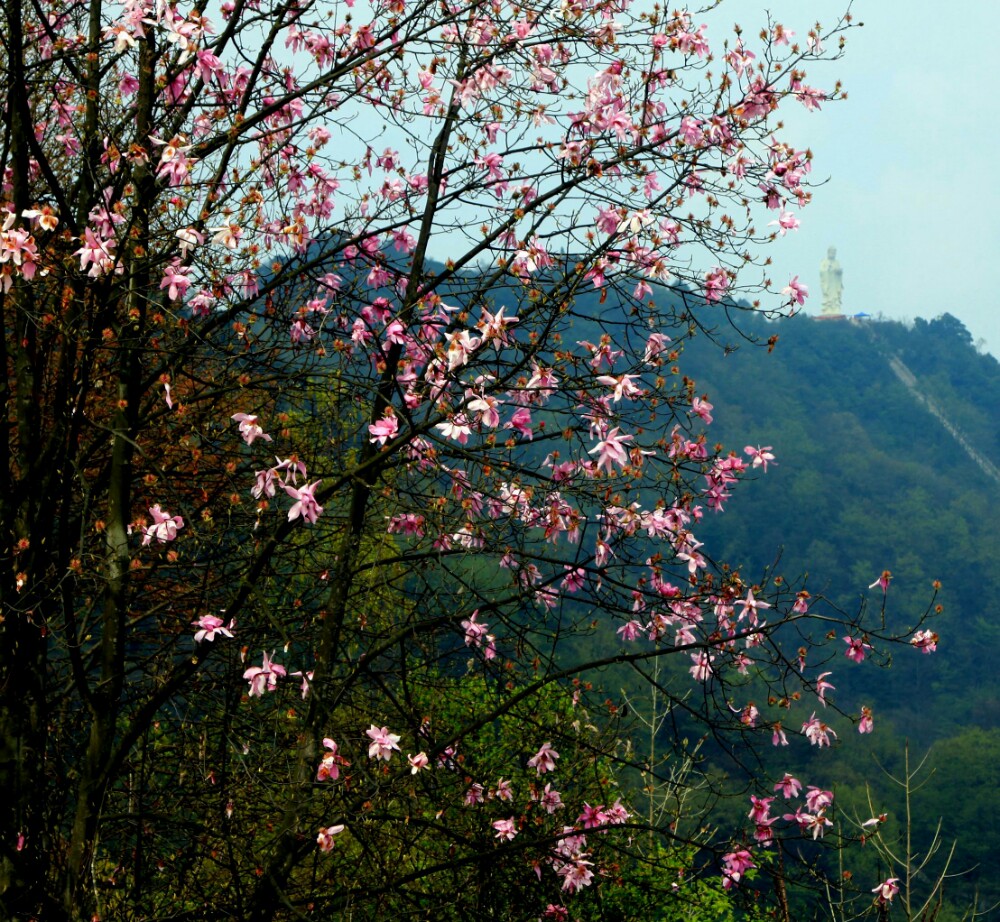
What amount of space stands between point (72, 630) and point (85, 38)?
3408 millimetres

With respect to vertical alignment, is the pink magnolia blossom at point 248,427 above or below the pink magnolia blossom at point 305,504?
above

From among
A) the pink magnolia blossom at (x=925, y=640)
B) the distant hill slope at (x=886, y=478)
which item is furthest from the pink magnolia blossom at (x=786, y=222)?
the distant hill slope at (x=886, y=478)

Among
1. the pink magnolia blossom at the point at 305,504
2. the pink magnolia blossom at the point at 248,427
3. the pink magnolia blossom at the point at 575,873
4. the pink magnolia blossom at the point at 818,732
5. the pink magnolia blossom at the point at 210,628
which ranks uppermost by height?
the pink magnolia blossom at the point at 248,427

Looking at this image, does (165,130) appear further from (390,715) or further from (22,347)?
(390,715)

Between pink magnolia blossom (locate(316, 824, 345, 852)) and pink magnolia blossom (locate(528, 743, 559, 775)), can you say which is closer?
pink magnolia blossom (locate(316, 824, 345, 852))

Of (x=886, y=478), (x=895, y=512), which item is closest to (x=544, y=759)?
(x=895, y=512)

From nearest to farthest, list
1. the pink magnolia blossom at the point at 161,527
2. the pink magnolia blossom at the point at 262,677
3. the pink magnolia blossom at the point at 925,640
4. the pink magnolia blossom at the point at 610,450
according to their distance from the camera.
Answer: the pink magnolia blossom at the point at 610,450 < the pink magnolia blossom at the point at 262,677 < the pink magnolia blossom at the point at 161,527 < the pink magnolia blossom at the point at 925,640

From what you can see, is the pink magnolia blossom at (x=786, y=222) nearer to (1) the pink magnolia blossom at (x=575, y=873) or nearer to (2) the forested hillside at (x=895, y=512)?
(1) the pink magnolia blossom at (x=575, y=873)

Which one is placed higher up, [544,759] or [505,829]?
[544,759]

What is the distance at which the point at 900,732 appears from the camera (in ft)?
185

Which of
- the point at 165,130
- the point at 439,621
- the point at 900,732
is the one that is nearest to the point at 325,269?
the point at 165,130

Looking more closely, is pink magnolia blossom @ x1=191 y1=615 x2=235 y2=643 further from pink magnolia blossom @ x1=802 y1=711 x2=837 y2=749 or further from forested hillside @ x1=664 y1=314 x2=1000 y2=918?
forested hillside @ x1=664 y1=314 x2=1000 y2=918

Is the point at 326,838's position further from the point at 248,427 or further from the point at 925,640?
the point at 925,640

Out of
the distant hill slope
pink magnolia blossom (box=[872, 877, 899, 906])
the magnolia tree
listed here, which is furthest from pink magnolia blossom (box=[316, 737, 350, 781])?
the distant hill slope
